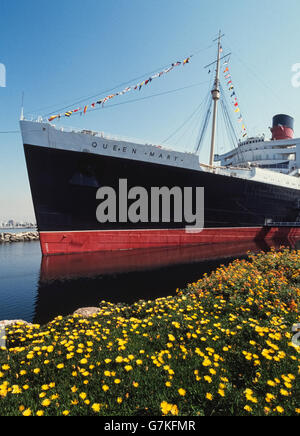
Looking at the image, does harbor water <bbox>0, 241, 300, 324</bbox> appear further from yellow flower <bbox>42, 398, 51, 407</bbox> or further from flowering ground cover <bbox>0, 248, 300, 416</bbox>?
yellow flower <bbox>42, 398, 51, 407</bbox>

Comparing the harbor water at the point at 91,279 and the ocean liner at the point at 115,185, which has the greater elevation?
the ocean liner at the point at 115,185

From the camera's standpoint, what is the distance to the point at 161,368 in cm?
346

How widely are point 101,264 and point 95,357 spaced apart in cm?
1312

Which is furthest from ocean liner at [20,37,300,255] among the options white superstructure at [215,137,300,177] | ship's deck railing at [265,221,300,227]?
white superstructure at [215,137,300,177]

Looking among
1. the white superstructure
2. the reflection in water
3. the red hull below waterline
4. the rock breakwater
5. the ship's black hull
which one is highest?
the white superstructure

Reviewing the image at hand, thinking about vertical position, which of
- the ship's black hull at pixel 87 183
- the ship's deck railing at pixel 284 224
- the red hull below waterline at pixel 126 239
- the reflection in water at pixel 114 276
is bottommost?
the reflection in water at pixel 114 276

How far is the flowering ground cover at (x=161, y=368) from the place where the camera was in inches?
108

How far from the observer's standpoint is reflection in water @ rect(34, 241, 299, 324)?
10164 mm

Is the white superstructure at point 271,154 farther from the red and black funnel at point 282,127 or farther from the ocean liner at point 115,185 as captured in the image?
the ocean liner at point 115,185

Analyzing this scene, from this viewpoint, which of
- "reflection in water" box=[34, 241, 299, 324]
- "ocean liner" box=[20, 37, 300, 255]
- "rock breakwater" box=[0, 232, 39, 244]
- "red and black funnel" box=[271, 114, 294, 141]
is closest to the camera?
"reflection in water" box=[34, 241, 299, 324]

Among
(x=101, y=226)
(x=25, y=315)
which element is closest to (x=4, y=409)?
(x=25, y=315)

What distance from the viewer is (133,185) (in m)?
20.5

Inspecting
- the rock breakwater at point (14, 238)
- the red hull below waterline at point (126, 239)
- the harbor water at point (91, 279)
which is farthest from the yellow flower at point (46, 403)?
the rock breakwater at point (14, 238)

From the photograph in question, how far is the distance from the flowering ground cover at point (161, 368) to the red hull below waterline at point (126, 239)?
1491cm
